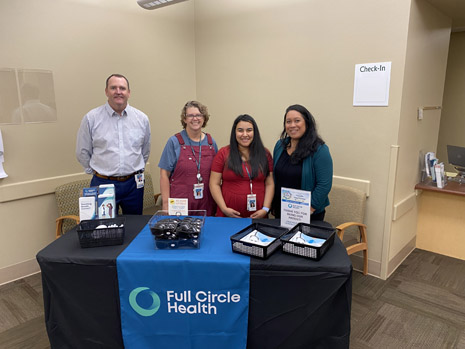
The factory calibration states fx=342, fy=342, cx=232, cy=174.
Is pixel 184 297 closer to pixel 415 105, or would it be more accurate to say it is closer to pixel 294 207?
pixel 294 207

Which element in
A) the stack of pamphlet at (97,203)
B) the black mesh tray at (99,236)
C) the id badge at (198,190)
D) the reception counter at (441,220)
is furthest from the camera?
the reception counter at (441,220)

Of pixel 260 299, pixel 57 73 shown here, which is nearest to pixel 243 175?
pixel 260 299

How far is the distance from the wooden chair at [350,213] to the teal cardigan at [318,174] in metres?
0.76

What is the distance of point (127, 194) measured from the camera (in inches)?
111

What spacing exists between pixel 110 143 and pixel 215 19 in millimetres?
2207

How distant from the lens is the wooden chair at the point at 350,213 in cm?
310

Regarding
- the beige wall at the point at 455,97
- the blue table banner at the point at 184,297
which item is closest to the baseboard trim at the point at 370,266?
the blue table banner at the point at 184,297

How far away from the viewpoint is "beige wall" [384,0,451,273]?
9.62 ft

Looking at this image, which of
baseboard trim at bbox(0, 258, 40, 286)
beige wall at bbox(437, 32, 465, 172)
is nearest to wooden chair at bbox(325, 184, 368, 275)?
beige wall at bbox(437, 32, 465, 172)

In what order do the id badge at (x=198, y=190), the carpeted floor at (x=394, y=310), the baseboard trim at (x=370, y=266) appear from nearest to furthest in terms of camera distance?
the carpeted floor at (x=394, y=310)
the id badge at (x=198, y=190)
the baseboard trim at (x=370, y=266)

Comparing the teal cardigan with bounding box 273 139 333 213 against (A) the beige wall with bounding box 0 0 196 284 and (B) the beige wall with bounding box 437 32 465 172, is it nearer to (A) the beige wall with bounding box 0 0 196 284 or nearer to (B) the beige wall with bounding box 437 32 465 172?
(A) the beige wall with bounding box 0 0 196 284

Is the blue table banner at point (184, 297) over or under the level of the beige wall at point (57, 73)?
under

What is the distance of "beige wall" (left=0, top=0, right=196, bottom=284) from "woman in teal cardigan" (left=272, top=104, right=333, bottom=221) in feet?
6.80

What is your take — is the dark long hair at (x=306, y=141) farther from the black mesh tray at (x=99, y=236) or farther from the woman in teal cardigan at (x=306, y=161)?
the black mesh tray at (x=99, y=236)
